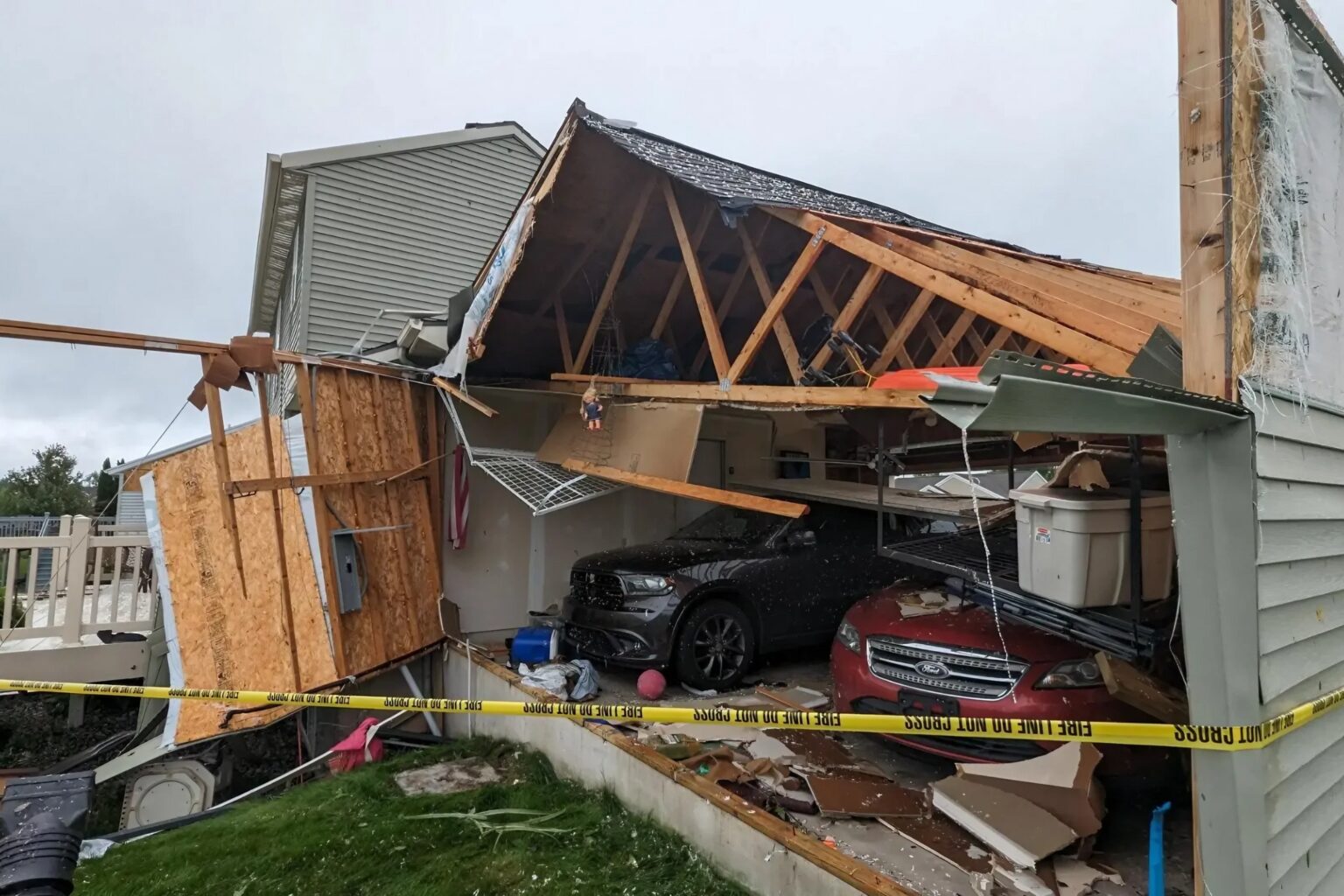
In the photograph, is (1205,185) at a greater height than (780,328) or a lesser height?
lesser

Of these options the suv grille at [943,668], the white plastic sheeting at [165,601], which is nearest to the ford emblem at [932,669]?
the suv grille at [943,668]

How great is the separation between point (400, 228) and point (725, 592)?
8.88m

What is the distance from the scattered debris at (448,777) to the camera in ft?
16.4

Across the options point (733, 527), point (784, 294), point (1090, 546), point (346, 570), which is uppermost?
point (784, 294)

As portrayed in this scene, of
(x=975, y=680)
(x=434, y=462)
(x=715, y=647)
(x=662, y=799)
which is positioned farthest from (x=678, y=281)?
(x=662, y=799)

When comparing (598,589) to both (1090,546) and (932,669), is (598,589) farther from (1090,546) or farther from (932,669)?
(1090,546)

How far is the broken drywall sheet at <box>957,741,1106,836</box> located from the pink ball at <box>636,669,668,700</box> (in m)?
2.60

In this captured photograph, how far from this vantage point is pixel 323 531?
5754 millimetres

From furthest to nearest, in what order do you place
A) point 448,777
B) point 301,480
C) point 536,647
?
point 536,647, point 301,480, point 448,777

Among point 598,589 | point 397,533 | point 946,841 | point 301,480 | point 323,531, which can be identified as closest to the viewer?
point 946,841

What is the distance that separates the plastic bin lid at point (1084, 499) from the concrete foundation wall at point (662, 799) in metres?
2.09

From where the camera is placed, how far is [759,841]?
3346 millimetres

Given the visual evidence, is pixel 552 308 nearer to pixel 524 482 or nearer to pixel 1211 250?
pixel 524 482

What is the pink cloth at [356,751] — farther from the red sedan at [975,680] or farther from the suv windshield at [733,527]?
the red sedan at [975,680]
